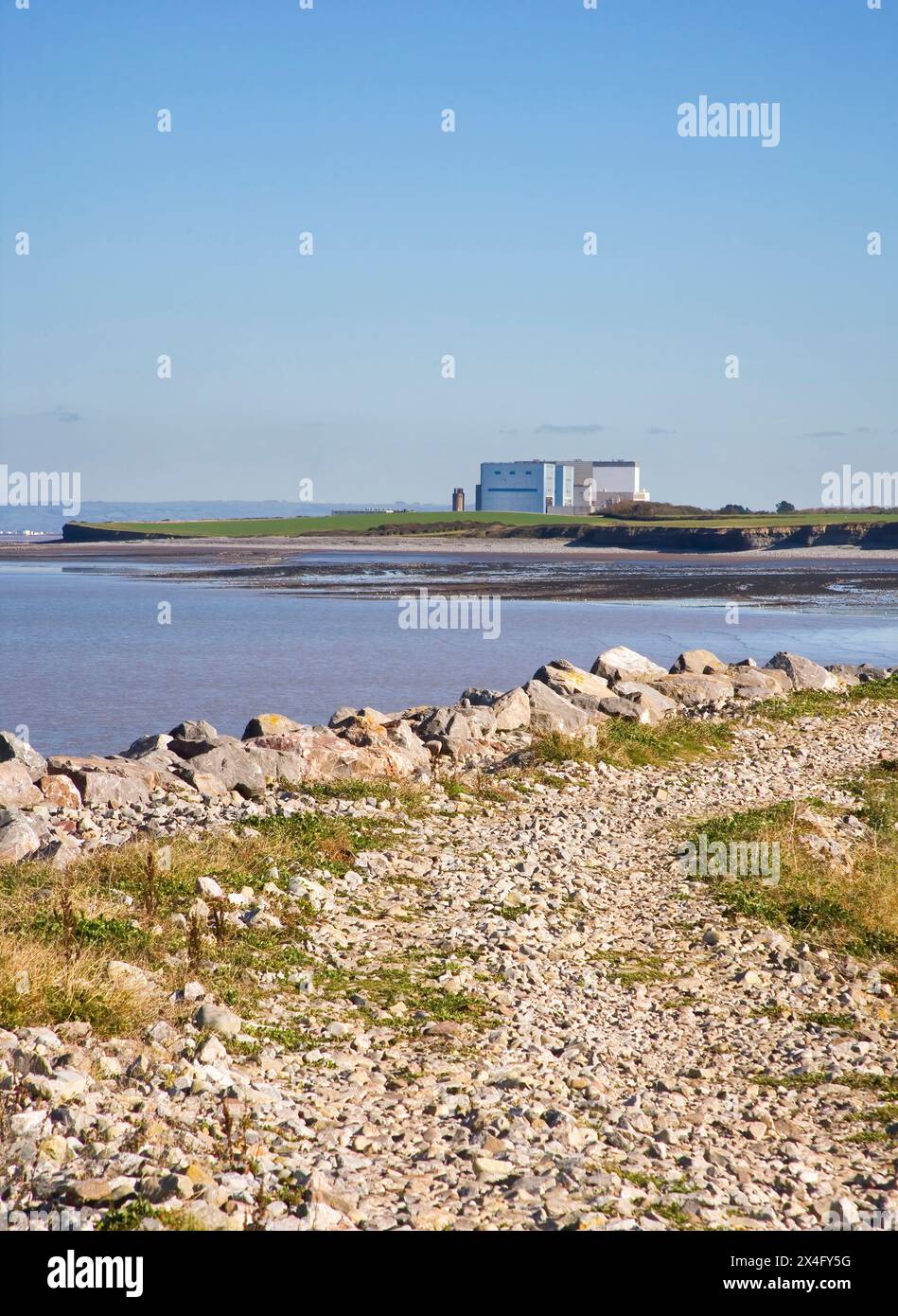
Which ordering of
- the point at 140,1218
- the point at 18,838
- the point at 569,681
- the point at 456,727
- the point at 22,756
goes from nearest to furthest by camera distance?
the point at 140,1218 < the point at 18,838 < the point at 22,756 < the point at 456,727 < the point at 569,681

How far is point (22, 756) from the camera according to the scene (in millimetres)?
14484

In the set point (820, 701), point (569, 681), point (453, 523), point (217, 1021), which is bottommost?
point (217, 1021)

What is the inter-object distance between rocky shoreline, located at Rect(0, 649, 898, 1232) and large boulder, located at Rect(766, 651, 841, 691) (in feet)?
35.4

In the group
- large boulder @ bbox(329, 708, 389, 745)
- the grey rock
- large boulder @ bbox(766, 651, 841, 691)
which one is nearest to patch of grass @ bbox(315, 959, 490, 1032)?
the grey rock

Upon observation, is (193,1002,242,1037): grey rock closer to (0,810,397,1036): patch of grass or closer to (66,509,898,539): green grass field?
(0,810,397,1036): patch of grass

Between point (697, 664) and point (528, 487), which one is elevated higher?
point (528, 487)

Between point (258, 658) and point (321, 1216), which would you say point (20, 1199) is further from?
point (258, 658)

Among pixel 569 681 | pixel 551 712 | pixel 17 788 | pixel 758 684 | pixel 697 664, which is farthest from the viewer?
pixel 697 664

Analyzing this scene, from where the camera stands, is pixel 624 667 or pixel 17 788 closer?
pixel 17 788

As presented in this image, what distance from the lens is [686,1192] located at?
18.3ft

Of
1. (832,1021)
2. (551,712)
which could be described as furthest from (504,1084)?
(551,712)

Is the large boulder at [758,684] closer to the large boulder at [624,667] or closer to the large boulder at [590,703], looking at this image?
the large boulder at [624,667]

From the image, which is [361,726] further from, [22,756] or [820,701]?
[820,701]

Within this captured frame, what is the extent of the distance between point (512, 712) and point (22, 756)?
7.24m
